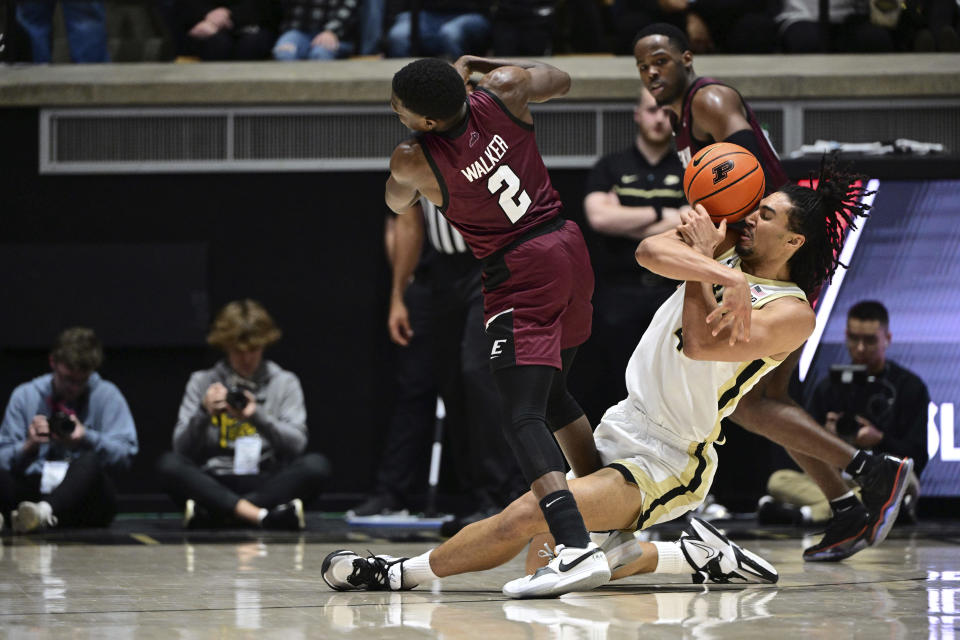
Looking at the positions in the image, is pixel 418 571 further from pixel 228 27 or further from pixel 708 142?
pixel 228 27

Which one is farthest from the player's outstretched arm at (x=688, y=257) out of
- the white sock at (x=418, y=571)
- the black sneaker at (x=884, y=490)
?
the black sneaker at (x=884, y=490)

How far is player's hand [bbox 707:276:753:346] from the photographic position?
3355mm

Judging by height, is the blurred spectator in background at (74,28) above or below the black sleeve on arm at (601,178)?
above

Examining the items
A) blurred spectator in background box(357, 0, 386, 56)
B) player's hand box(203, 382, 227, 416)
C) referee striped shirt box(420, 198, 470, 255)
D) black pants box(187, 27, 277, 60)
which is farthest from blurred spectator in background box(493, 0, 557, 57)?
player's hand box(203, 382, 227, 416)

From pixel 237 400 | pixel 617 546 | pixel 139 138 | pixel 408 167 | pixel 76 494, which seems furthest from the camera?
pixel 139 138

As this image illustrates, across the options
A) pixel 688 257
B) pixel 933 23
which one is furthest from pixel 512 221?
pixel 933 23

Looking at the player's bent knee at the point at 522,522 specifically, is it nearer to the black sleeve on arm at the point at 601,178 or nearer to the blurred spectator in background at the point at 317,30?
the black sleeve on arm at the point at 601,178

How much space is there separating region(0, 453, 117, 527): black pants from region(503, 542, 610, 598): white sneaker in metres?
3.20

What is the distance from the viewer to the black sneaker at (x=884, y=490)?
4332mm

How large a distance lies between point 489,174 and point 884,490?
169cm

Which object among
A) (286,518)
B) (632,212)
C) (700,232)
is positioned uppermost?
(632,212)

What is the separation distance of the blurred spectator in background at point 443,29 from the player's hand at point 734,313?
3961 mm

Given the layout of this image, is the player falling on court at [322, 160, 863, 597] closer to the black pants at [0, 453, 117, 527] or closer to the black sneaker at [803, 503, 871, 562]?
the black sneaker at [803, 503, 871, 562]

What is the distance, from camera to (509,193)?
3893 mm
